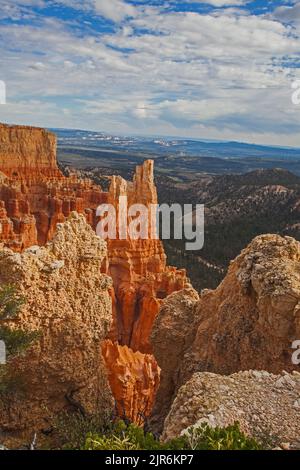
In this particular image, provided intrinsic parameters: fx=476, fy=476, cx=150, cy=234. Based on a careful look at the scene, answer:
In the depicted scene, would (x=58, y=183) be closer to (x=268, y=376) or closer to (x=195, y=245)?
(x=195, y=245)

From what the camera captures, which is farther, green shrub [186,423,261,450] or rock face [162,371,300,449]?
rock face [162,371,300,449]

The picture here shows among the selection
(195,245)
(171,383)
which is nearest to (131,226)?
(171,383)

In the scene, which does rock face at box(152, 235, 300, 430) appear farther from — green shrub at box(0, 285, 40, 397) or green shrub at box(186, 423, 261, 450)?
green shrub at box(186, 423, 261, 450)

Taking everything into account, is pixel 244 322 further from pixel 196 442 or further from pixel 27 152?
pixel 27 152

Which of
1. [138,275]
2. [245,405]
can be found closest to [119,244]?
[138,275]

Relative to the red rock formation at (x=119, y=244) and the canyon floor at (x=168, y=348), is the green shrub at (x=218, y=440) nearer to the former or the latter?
the canyon floor at (x=168, y=348)

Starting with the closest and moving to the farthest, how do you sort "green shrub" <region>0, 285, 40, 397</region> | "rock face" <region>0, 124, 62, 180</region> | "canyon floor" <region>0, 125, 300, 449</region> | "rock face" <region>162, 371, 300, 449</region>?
"rock face" <region>162, 371, 300, 449</region> → "canyon floor" <region>0, 125, 300, 449</region> → "green shrub" <region>0, 285, 40, 397</region> → "rock face" <region>0, 124, 62, 180</region>

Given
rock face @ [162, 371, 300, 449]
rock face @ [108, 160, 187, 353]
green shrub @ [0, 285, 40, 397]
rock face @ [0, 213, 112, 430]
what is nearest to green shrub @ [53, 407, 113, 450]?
rock face @ [0, 213, 112, 430]

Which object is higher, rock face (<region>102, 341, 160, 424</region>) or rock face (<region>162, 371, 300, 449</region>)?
rock face (<region>162, 371, 300, 449</region>)
